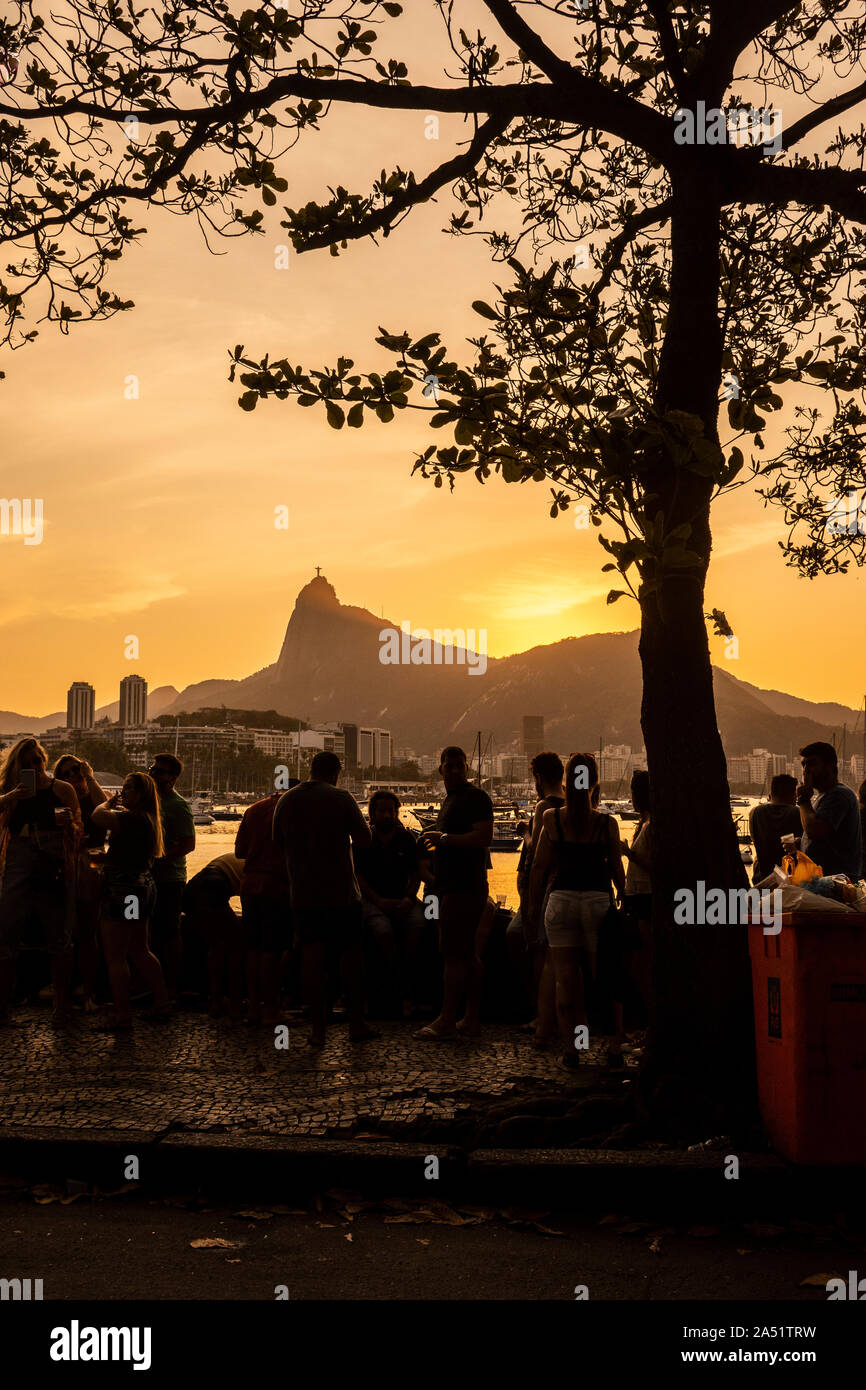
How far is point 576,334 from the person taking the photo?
232 inches

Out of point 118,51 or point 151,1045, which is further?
point 151,1045

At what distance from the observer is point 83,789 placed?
361 inches

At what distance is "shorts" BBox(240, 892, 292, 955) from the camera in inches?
335

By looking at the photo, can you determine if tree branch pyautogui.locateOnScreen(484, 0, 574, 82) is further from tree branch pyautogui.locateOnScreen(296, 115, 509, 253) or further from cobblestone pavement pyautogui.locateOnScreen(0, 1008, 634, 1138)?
cobblestone pavement pyautogui.locateOnScreen(0, 1008, 634, 1138)

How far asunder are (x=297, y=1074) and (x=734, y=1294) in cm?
354

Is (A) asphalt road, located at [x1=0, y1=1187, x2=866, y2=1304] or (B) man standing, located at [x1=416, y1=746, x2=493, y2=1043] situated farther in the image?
(B) man standing, located at [x1=416, y1=746, x2=493, y2=1043]

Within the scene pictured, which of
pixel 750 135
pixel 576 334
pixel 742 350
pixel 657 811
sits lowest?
pixel 657 811

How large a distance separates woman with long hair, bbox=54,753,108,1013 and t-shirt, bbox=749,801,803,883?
5693mm

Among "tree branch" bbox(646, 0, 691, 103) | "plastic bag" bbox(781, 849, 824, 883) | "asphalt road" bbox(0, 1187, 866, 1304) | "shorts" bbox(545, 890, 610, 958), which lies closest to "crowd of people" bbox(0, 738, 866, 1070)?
"shorts" bbox(545, 890, 610, 958)

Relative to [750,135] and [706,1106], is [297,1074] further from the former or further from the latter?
[750,135]

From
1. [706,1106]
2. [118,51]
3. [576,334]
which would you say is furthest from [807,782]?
[118,51]
